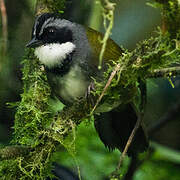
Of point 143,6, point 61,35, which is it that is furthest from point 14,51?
point 143,6

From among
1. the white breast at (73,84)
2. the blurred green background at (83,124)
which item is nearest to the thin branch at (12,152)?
the white breast at (73,84)

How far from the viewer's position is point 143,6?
3.21 meters

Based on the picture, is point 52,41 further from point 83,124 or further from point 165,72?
point 83,124

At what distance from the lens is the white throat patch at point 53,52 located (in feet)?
6.07

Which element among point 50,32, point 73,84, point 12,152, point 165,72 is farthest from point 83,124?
point 165,72

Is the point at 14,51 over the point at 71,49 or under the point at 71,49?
under

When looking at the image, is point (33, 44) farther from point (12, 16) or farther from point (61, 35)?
point (12, 16)

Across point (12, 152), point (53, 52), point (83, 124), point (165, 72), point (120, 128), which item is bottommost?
point (83, 124)

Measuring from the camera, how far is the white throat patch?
72.8 inches

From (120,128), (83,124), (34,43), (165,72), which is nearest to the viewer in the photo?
(165,72)

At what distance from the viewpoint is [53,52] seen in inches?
73.2

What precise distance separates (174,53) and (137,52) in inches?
5.0

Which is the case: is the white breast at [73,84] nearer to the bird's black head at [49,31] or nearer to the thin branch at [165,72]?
the bird's black head at [49,31]

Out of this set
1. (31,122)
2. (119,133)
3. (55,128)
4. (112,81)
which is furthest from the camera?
(119,133)
